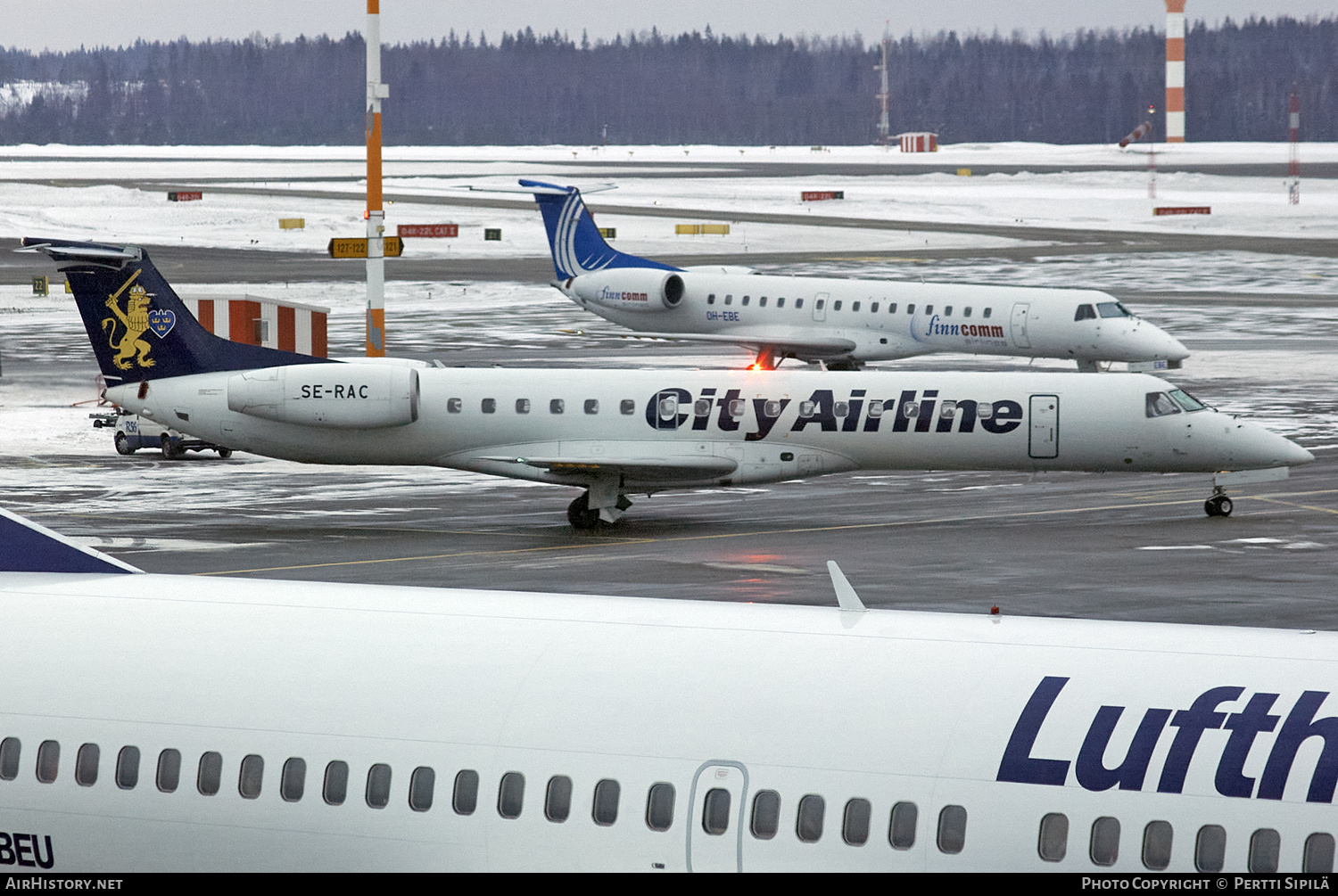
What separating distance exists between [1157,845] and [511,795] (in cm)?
308

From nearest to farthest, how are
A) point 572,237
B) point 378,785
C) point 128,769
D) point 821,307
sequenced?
point 378,785
point 128,769
point 821,307
point 572,237

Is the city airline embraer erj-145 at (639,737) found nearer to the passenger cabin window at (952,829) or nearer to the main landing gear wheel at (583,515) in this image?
the passenger cabin window at (952,829)

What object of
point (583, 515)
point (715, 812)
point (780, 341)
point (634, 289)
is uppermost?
point (634, 289)

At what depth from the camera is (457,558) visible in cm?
2830

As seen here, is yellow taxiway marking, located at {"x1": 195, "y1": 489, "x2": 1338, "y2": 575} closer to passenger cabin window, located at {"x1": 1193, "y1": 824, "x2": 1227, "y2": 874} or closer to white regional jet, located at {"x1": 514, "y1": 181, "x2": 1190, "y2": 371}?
white regional jet, located at {"x1": 514, "y1": 181, "x2": 1190, "y2": 371}

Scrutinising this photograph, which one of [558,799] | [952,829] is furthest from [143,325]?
[952,829]

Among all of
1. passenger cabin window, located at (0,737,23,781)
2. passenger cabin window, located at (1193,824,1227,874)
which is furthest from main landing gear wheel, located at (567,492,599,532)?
passenger cabin window, located at (1193,824,1227,874)

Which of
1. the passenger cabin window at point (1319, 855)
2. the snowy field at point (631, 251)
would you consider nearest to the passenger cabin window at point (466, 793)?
the passenger cabin window at point (1319, 855)

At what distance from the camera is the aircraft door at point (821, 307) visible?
2053 inches

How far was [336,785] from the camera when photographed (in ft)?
30.0

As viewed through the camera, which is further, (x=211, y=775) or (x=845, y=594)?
(x=845, y=594)

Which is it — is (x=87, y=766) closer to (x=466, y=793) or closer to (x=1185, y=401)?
(x=466, y=793)

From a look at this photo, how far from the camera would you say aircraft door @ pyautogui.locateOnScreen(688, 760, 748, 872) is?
8453 mm

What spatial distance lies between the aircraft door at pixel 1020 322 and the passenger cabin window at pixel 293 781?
42.2 metres
